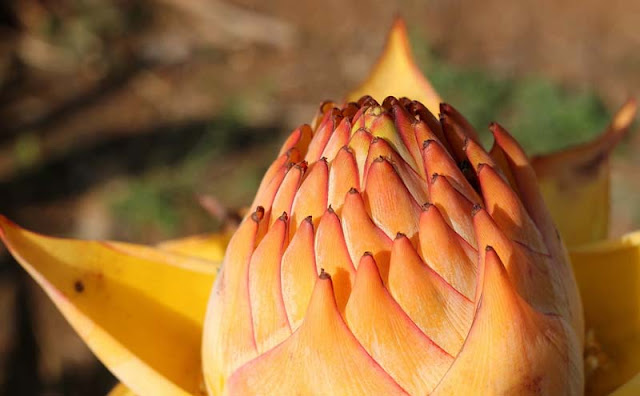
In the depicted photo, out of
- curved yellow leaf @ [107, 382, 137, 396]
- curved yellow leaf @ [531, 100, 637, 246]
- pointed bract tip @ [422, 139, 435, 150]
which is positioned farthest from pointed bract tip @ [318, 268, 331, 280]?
curved yellow leaf @ [531, 100, 637, 246]

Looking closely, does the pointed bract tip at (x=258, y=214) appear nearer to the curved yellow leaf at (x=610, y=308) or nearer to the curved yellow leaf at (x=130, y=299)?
the curved yellow leaf at (x=130, y=299)

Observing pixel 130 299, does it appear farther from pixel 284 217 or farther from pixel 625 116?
pixel 625 116

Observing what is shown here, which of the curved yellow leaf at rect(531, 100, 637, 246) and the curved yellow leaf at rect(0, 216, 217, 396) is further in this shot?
the curved yellow leaf at rect(531, 100, 637, 246)

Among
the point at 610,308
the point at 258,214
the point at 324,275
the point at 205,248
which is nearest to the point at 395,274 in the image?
the point at 324,275

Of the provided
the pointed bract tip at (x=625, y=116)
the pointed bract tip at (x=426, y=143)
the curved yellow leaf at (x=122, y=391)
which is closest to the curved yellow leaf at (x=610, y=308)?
the pointed bract tip at (x=625, y=116)

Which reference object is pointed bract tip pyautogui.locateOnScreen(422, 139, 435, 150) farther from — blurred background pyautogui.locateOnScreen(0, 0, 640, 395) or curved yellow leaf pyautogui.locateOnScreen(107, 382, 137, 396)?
blurred background pyautogui.locateOnScreen(0, 0, 640, 395)

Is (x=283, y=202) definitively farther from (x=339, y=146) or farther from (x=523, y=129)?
(x=523, y=129)

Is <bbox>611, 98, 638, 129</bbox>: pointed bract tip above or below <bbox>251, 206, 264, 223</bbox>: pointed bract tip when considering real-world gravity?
above
